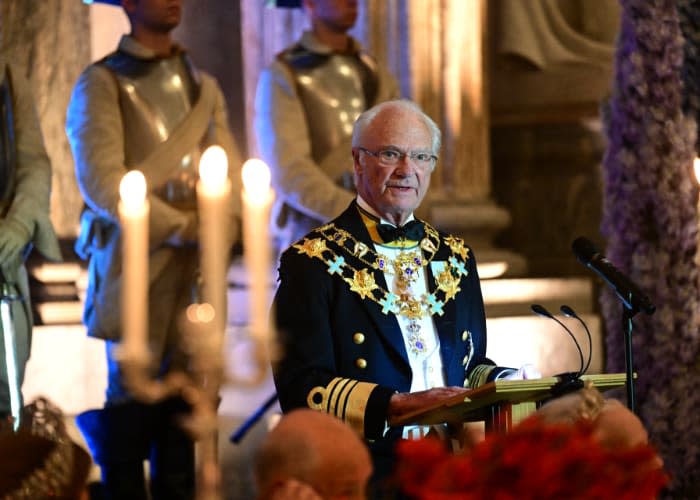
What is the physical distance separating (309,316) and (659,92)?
2.88 meters

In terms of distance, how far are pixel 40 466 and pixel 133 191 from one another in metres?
0.48

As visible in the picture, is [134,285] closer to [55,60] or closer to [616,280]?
[616,280]

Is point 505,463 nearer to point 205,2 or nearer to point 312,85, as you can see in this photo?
point 312,85

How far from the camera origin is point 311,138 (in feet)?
19.4

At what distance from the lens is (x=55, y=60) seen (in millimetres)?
6527

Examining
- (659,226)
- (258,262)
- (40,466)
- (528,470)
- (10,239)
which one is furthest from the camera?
(659,226)

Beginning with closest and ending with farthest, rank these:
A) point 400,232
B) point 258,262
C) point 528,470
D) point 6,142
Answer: point 528,470
point 258,262
point 400,232
point 6,142

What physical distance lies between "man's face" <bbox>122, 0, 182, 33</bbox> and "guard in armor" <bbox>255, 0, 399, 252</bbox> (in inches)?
20.1

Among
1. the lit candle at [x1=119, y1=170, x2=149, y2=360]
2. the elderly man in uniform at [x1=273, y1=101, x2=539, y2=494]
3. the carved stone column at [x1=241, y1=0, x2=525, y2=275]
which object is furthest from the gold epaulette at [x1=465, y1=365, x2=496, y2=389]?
the carved stone column at [x1=241, y1=0, x2=525, y2=275]

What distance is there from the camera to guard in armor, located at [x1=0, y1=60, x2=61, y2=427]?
509 cm

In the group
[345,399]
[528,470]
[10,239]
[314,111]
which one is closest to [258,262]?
[528,470]

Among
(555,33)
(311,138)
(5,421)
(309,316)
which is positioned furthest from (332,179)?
(5,421)

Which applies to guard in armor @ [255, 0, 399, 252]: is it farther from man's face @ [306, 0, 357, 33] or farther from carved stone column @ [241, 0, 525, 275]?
carved stone column @ [241, 0, 525, 275]

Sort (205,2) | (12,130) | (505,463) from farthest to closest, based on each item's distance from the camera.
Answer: (205,2)
(12,130)
(505,463)
